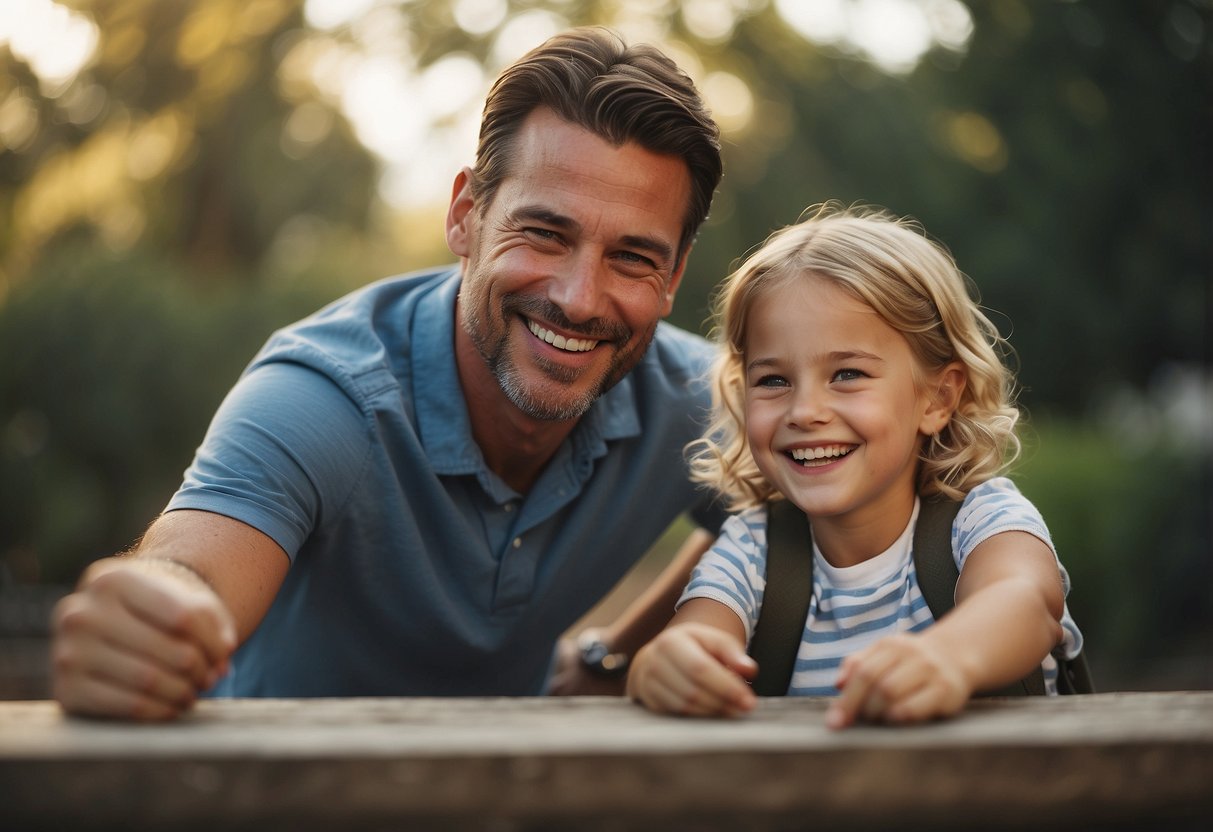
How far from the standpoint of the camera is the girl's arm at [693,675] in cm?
134

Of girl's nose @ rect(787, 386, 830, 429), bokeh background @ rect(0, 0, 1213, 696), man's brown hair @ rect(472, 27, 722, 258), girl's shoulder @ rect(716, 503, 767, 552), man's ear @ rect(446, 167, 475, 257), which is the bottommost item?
girl's shoulder @ rect(716, 503, 767, 552)

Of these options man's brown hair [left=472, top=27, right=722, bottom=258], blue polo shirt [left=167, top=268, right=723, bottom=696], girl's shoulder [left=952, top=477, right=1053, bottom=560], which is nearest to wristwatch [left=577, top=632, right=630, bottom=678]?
blue polo shirt [left=167, top=268, right=723, bottom=696]

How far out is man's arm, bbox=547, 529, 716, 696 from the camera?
2932 mm

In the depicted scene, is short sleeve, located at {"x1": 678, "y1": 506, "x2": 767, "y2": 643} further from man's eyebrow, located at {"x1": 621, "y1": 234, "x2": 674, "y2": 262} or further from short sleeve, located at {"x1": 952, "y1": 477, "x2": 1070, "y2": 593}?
man's eyebrow, located at {"x1": 621, "y1": 234, "x2": 674, "y2": 262}

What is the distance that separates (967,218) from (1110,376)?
2298 mm

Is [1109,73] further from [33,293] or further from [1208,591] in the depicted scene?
[33,293]

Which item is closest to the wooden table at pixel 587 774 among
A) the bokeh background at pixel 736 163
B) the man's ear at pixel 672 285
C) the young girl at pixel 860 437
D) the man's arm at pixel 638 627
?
the young girl at pixel 860 437

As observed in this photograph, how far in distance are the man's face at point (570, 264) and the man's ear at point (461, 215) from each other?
0.14m

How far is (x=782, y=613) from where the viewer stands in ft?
6.91

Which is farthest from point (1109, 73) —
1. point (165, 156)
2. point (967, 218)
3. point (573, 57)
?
point (573, 57)

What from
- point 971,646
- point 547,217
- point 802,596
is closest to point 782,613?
point 802,596

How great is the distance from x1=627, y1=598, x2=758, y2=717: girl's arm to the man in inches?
35.9

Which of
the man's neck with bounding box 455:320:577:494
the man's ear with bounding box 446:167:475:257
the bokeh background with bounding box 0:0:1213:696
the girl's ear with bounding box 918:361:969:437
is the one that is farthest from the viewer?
the bokeh background with bounding box 0:0:1213:696

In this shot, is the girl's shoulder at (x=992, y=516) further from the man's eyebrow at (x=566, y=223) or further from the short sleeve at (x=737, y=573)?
the man's eyebrow at (x=566, y=223)
